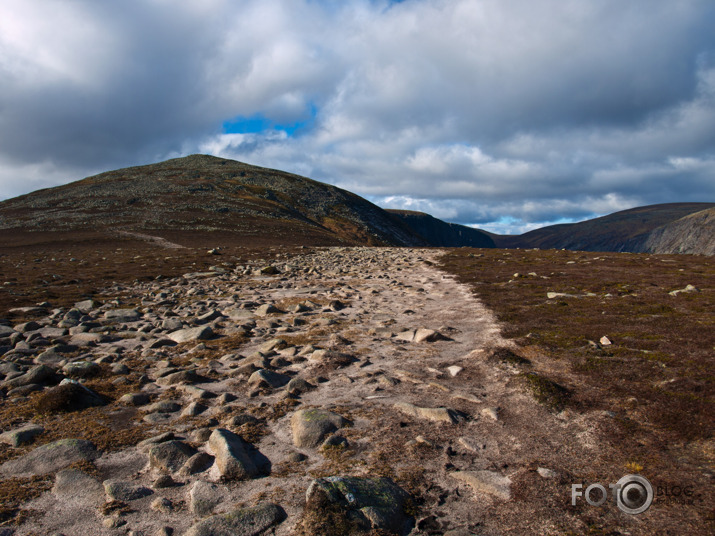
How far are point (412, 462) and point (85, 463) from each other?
4.58 metres

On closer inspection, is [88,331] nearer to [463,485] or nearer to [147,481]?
[147,481]

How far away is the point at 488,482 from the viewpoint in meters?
4.91

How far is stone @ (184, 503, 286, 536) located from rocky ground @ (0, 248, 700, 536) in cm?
1

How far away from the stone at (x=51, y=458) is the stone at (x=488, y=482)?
5238 millimetres

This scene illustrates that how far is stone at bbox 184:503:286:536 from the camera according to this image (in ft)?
13.5

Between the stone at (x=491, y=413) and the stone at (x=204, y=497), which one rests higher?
the stone at (x=491, y=413)

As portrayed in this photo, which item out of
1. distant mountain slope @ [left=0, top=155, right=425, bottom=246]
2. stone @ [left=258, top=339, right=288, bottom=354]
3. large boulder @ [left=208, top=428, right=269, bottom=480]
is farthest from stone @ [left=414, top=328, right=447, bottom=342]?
distant mountain slope @ [left=0, top=155, right=425, bottom=246]

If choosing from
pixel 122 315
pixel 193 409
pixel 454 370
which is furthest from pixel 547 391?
pixel 122 315

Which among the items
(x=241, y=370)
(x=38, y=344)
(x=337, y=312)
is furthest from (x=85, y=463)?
(x=337, y=312)

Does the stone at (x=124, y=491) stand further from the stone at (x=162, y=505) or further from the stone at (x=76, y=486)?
the stone at (x=162, y=505)

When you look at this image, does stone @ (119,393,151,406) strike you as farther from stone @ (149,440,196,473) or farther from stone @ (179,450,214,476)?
stone @ (179,450,214,476)

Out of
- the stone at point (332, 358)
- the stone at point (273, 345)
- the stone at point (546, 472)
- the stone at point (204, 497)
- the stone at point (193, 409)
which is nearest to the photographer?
the stone at point (204, 497)

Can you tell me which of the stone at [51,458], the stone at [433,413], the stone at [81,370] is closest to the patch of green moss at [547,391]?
the stone at [433,413]

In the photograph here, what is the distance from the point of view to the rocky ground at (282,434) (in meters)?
4.40
